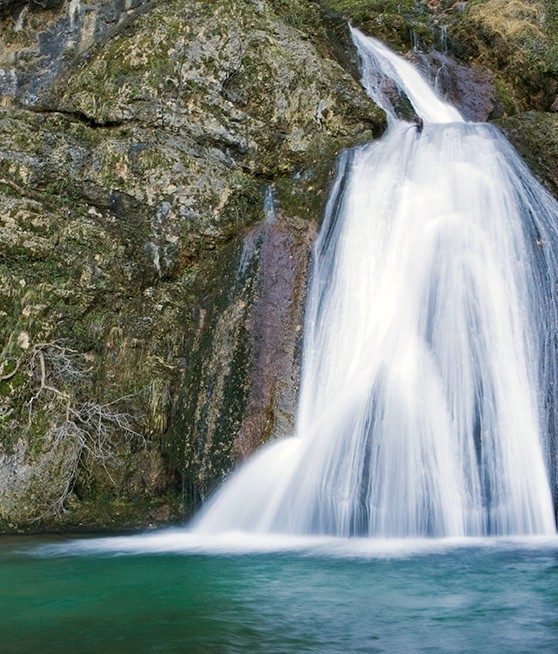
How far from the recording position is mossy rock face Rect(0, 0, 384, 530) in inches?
341

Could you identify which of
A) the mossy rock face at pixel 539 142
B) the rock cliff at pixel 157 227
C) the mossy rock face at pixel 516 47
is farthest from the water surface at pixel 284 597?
the mossy rock face at pixel 516 47

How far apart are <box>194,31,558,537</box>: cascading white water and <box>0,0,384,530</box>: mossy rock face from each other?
0.47 metres

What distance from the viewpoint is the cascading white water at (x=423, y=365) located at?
23.9 ft

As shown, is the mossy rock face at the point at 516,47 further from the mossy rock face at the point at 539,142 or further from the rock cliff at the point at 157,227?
the mossy rock face at the point at 539,142

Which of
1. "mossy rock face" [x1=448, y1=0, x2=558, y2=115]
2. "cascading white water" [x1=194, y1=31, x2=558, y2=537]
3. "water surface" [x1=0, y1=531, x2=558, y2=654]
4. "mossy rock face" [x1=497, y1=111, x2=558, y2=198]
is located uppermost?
"mossy rock face" [x1=448, y1=0, x2=558, y2=115]

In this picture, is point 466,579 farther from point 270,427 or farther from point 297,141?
point 297,141

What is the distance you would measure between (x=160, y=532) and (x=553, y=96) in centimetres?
1168

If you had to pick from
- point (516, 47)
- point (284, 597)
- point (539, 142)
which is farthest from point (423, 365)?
point (516, 47)

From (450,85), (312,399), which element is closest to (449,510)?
(312,399)

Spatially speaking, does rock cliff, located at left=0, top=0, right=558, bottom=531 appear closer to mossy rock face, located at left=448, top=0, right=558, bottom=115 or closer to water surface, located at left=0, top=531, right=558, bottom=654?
mossy rock face, located at left=448, top=0, right=558, bottom=115

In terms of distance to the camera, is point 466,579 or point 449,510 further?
point 449,510

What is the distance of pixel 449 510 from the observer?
23.5 feet

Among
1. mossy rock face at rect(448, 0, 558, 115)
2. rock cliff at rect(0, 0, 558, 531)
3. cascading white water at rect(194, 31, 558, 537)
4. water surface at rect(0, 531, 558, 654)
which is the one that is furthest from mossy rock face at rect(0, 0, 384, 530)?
mossy rock face at rect(448, 0, 558, 115)

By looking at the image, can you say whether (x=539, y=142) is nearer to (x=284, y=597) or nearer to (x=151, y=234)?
(x=151, y=234)
